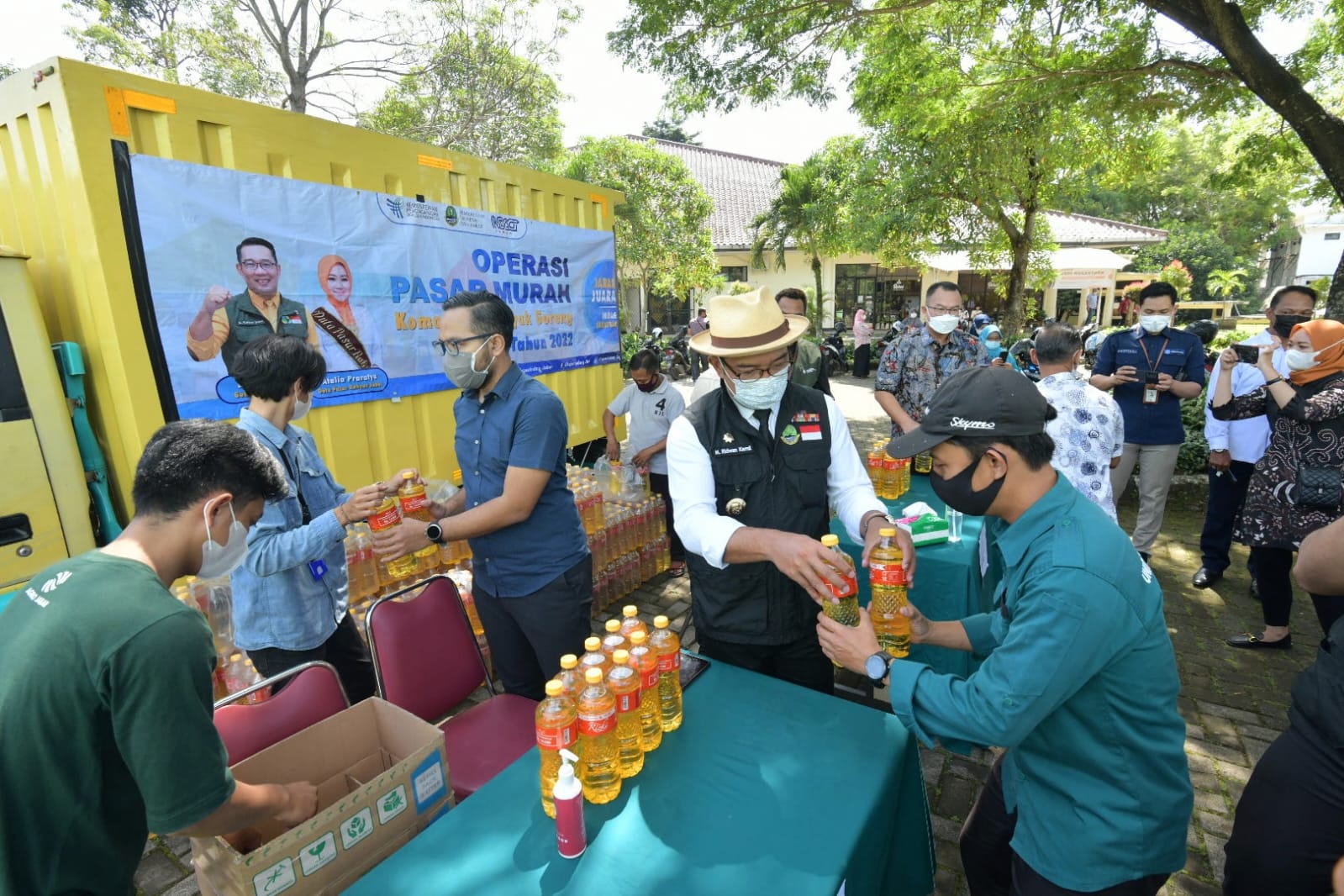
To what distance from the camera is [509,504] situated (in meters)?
2.42

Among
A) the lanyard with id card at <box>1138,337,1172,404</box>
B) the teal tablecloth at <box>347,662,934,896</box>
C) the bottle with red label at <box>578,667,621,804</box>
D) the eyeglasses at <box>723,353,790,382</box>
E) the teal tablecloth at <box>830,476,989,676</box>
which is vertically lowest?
the teal tablecloth at <box>830,476,989,676</box>

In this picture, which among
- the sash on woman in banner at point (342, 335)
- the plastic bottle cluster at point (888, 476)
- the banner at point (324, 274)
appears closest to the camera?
the banner at point (324, 274)

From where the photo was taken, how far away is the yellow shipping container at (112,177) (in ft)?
8.72

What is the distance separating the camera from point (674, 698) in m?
1.91

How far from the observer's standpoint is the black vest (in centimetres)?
223

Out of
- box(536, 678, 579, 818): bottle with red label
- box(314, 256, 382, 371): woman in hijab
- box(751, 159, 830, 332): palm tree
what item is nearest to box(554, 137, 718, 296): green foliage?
box(751, 159, 830, 332): palm tree

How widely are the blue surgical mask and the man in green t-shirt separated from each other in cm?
162

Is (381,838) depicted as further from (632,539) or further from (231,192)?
(632,539)

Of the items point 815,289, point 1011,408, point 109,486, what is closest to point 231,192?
point 109,486

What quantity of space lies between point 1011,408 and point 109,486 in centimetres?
389

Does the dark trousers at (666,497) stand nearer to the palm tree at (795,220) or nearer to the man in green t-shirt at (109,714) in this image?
the man in green t-shirt at (109,714)

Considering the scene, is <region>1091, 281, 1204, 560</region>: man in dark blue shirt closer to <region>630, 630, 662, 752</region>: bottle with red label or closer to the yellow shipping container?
<region>630, 630, 662, 752</region>: bottle with red label

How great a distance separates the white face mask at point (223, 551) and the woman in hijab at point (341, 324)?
213 centimetres

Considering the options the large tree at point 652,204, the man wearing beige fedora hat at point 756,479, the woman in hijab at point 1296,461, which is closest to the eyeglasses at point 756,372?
the man wearing beige fedora hat at point 756,479
